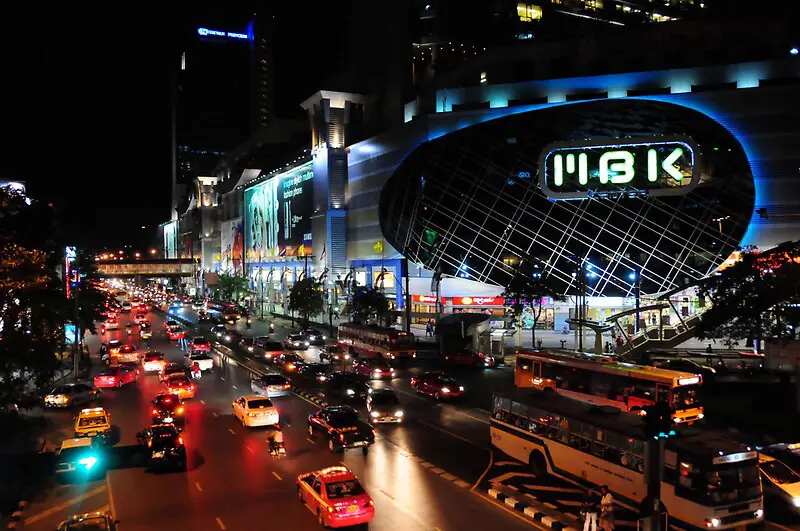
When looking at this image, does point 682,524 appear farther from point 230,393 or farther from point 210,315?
point 210,315

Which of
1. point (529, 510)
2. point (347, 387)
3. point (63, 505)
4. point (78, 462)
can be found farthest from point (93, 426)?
point (529, 510)

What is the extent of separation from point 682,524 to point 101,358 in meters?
45.6

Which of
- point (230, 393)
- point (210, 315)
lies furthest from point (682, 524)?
point (210, 315)

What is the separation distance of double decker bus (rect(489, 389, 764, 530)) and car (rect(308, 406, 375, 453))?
436 cm

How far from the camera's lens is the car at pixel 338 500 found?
14664mm

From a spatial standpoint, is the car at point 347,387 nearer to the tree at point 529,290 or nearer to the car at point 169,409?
the car at point 169,409

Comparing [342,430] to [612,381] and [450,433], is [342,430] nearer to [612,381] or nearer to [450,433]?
[450,433]

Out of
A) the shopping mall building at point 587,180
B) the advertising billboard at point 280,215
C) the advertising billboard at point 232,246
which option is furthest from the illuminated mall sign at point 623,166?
the advertising billboard at point 232,246

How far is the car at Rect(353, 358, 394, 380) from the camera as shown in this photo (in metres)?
38.4

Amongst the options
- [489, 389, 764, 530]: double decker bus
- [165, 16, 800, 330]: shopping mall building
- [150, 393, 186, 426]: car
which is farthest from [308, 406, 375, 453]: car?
[165, 16, 800, 330]: shopping mall building

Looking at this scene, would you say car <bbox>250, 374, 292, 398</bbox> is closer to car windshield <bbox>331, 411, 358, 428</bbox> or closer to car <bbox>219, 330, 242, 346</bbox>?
car windshield <bbox>331, 411, 358, 428</bbox>

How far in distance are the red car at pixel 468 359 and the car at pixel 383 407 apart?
16.2 meters

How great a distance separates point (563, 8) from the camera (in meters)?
93.5

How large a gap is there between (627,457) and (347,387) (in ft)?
58.0
